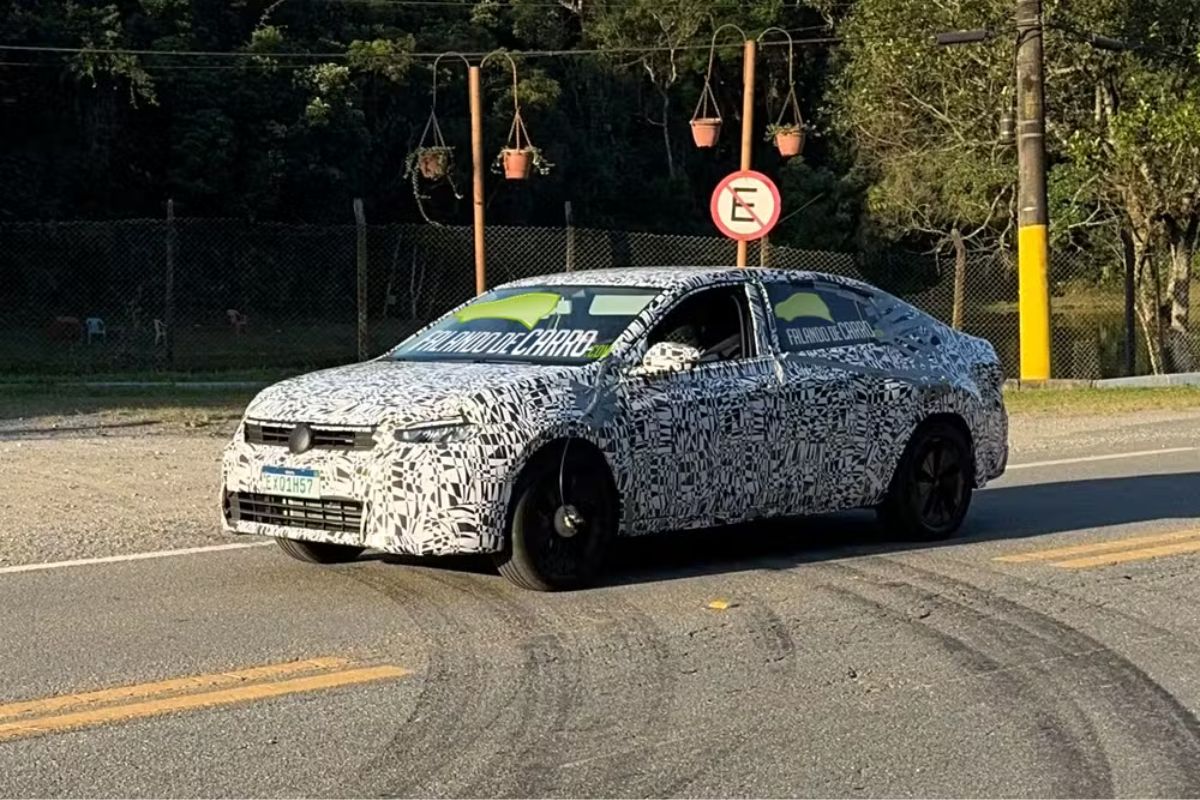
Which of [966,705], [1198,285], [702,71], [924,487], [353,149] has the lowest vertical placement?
[966,705]

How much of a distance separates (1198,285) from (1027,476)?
64.9ft

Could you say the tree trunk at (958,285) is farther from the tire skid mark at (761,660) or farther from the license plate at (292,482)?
the license plate at (292,482)

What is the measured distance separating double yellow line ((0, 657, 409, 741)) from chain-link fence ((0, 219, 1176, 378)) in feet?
60.9

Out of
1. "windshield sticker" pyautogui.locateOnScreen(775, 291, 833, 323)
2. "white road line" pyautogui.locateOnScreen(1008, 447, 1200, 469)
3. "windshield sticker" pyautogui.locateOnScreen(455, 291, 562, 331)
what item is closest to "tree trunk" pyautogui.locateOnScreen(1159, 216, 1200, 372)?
"white road line" pyautogui.locateOnScreen(1008, 447, 1200, 469)

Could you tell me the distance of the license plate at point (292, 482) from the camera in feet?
27.6

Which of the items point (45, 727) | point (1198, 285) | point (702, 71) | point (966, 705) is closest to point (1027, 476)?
point (966, 705)

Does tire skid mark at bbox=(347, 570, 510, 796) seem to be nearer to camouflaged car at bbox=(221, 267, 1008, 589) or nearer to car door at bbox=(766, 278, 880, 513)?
camouflaged car at bbox=(221, 267, 1008, 589)

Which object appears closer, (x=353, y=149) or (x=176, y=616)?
(x=176, y=616)

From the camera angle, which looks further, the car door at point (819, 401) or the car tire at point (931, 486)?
the car tire at point (931, 486)

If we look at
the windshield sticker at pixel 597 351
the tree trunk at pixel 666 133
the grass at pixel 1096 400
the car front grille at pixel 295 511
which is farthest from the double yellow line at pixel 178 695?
the tree trunk at pixel 666 133

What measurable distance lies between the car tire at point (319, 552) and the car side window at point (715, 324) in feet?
6.60

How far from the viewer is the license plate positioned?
8398 mm

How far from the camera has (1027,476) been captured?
13891mm

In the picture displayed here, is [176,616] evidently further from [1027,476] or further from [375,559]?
[1027,476]
